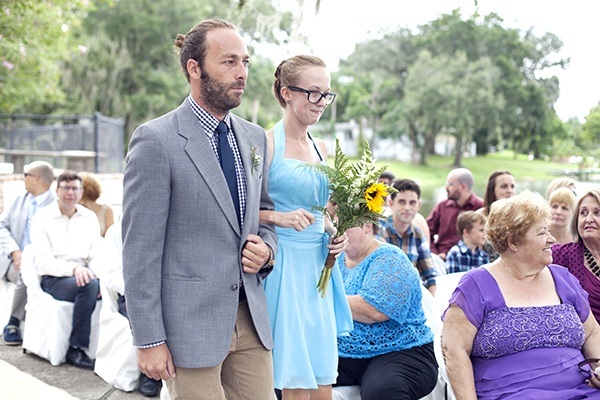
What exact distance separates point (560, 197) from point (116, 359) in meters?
3.79

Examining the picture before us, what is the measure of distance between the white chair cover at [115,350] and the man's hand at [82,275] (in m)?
0.30

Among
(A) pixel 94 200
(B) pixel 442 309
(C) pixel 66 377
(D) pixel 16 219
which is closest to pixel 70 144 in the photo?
(D) pixel 16 219

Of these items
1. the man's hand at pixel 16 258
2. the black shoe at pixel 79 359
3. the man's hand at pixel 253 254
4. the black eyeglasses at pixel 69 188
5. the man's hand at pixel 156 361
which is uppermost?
the man's hand at pixel 253 254

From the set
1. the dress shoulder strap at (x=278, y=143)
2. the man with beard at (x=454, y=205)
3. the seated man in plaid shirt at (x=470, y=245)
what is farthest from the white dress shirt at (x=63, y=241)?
the man with beard at (x=454, y=205)

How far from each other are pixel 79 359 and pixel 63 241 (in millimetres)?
1064

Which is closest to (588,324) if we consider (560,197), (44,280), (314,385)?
(314,385)

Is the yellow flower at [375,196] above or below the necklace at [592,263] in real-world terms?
above

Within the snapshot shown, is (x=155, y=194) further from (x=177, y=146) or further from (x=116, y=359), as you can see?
(x=116, y=359)

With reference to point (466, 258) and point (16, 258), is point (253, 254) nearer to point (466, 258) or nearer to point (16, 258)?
point (466, 258)

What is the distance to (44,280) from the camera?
6199 mm

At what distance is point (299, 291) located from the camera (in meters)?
3.19

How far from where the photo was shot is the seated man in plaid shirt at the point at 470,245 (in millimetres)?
6047

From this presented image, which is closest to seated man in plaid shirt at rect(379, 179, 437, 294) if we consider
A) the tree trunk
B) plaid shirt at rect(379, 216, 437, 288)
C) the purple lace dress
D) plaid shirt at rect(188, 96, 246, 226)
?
plaid shirt at rect(379, 216, 437, 288)

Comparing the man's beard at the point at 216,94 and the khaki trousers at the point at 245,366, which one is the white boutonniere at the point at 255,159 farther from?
the khaki trousers at the point at 245,366
